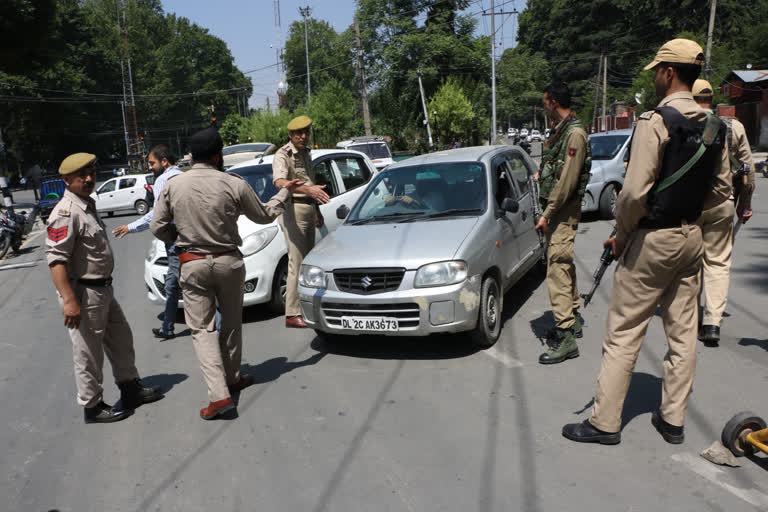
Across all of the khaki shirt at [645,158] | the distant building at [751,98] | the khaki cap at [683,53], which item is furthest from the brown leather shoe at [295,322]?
the distant building at [751,98]

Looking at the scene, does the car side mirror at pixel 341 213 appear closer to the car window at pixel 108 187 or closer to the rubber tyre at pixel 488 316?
the rubber tyre at pixel 488 316

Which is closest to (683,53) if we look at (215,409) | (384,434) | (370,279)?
(384,434)

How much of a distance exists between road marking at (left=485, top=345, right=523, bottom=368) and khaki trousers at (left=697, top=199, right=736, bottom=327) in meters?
1.69

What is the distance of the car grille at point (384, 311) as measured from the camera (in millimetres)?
5215

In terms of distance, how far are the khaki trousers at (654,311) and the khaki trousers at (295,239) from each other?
359 cm

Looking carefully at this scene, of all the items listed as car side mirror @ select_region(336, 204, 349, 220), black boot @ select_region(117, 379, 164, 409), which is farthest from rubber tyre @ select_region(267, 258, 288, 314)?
black boot @ select_region(117, 379, 164, 409)

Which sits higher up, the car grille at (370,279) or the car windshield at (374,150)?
the car windshield at (374,150)

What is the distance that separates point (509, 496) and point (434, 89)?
50.7 metres

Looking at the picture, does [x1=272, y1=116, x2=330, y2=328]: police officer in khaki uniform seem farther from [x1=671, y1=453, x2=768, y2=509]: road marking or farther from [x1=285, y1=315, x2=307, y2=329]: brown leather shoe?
[x1=671, y1=453, x2=768, y2=509]: road marking

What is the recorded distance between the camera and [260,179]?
315 inches

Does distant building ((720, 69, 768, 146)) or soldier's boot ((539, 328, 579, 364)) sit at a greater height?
distant building ((720, 69, 768, 146))

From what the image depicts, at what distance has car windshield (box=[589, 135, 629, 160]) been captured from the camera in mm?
12658

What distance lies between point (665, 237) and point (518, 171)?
4118 millimetres

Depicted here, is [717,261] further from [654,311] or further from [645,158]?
[645,158]
